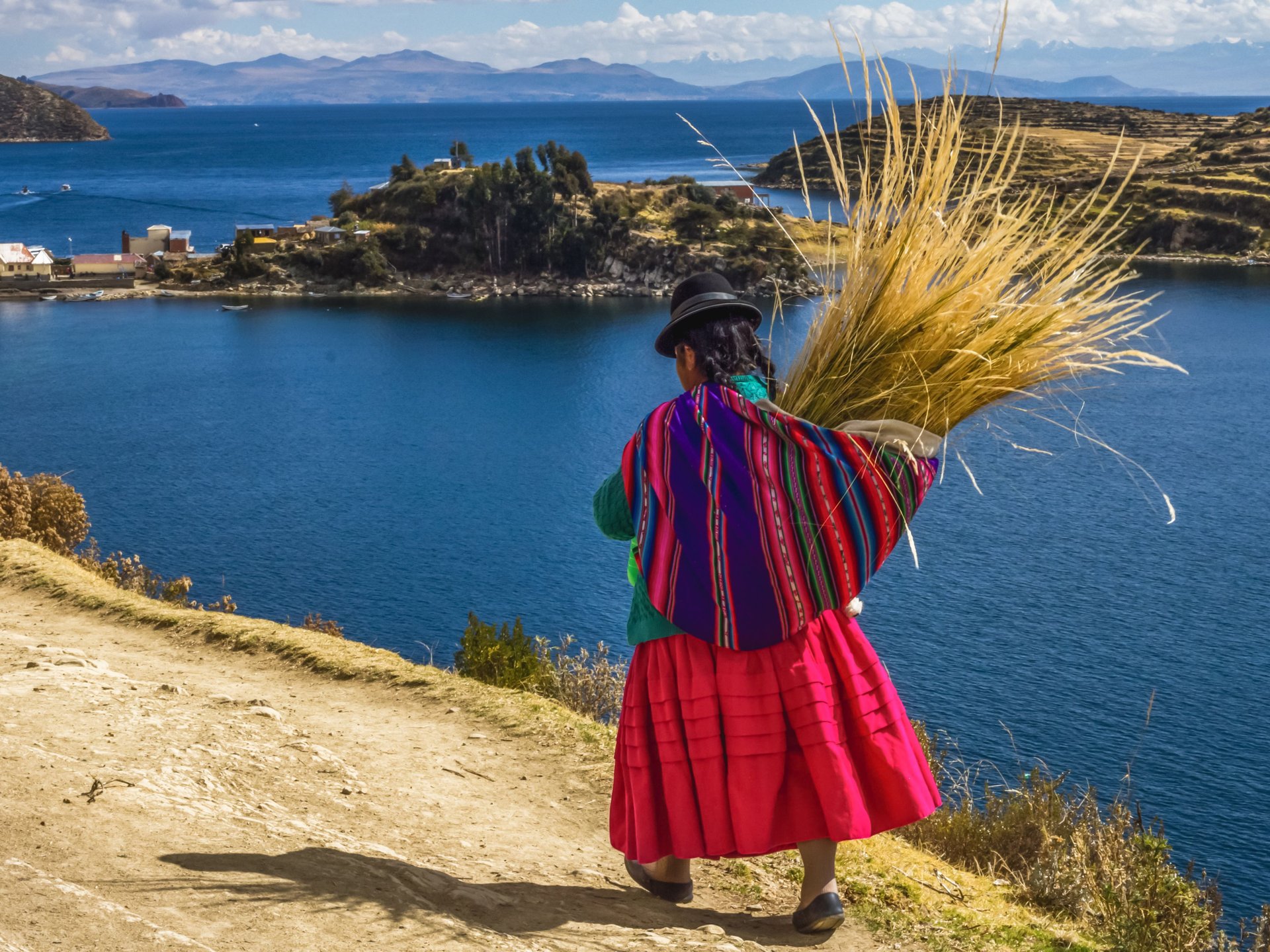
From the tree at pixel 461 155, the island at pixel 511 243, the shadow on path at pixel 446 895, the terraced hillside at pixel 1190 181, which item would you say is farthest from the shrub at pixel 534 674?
the tree at pixel 461 155

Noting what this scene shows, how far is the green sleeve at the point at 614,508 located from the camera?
4.02 metres

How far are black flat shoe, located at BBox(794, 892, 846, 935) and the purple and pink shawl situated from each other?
3.24ft

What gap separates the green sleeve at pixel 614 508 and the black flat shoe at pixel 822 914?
1387 mm

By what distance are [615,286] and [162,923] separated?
70.3 m

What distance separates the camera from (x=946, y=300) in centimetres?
381

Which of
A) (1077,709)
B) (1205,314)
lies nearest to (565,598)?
(1077,709)

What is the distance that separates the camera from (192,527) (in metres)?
30.1

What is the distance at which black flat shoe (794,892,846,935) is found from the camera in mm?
4070

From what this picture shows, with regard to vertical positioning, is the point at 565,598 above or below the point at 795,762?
below

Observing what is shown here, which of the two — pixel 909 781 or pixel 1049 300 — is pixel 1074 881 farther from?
pixel 1049 300

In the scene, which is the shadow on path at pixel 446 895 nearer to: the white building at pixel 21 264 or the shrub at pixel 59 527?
the shrub at pixel 59 527

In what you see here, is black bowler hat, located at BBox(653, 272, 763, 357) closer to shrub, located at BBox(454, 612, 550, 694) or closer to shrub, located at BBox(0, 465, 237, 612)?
shrub, located at BBox(454, 612, 550, 694)

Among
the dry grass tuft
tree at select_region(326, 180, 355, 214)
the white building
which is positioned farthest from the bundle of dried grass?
tree at select_region(326, 180, 355, 214)

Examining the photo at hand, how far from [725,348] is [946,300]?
0.71 m
